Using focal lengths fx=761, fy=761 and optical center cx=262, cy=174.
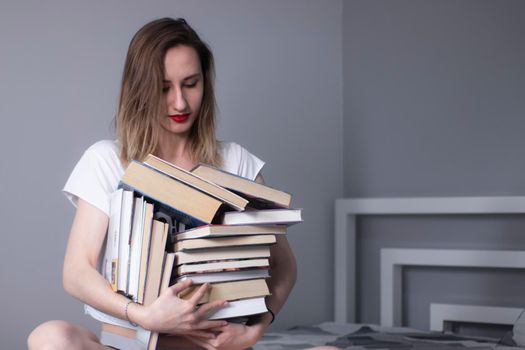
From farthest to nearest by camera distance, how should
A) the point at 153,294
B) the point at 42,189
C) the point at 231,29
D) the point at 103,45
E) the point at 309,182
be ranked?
the point at 309,182 < the point at 231,29 < the point at 103,45 < the point at 42,189 < the point at 153,294

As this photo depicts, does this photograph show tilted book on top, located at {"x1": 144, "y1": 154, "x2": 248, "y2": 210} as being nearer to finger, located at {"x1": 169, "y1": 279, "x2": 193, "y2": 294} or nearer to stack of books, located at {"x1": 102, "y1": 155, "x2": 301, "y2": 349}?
stack of books, located at {"x1": 102, "y1": 155, "x2": 301, "y2": 349}

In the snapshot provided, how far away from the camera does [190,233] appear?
4.38 feet

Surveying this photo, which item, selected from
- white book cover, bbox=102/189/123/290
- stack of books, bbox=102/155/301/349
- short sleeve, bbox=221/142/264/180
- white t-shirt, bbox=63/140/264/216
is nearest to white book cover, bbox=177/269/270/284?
stack of books, bbox=102/155/301/349

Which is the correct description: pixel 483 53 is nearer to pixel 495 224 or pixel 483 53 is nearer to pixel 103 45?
pixel 495 224

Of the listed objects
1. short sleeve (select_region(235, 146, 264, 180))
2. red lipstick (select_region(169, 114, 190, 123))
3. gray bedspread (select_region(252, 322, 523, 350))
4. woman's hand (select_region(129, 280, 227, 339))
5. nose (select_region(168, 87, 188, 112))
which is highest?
nose (select_region(168, 87, 188, 112))

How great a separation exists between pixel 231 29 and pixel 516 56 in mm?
980

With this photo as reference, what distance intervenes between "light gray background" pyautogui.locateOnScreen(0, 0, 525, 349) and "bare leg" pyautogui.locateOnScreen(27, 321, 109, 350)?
0.70 metres

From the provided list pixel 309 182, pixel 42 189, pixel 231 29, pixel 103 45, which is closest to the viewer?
pixel 42 189

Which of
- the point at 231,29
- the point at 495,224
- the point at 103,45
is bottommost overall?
the point at 495,224

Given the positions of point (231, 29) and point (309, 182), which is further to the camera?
point (309, 182)

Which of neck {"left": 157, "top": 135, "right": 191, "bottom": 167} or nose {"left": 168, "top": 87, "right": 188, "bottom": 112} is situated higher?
nose {"left": 168, "top": 87, "right": 188, "bottom": 112}

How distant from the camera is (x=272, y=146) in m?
2.73

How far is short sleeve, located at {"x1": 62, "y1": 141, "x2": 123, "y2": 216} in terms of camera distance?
150 centimetres

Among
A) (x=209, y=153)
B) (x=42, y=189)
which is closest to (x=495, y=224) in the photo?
(x=209, y=153)
